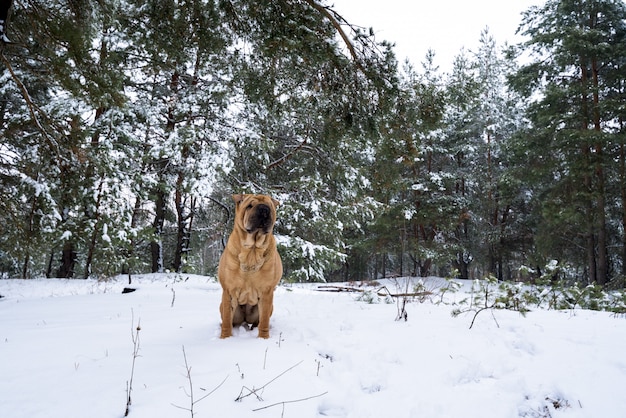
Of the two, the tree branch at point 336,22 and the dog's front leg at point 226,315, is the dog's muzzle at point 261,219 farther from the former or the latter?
the tree branch at point 336,22

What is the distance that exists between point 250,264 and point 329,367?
112cm

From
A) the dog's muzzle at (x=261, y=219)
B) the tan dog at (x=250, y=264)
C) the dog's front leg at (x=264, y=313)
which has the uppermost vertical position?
the dog's muzzle at (x=261, y=219)

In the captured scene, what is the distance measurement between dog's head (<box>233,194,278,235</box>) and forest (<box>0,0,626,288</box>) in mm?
2284

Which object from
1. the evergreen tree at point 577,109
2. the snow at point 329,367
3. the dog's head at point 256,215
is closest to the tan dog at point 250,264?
the dog's head at point 256,215

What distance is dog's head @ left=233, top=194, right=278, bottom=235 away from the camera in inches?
116

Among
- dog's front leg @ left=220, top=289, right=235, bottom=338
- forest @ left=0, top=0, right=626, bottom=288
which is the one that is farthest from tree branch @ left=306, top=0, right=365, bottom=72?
dog's front leg @ left=220, top=289, right=235, bottom=338

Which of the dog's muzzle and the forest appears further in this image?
the forest

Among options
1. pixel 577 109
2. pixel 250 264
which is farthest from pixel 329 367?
pixel 577 109

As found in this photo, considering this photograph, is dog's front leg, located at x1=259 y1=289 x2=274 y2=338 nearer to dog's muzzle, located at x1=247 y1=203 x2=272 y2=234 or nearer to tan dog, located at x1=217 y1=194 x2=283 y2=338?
tan dog, located at x1=217 y1=194 x2=283 y2=338

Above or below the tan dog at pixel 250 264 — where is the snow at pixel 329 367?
below

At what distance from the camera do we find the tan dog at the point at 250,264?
2.99 metres

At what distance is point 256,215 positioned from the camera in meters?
2.95

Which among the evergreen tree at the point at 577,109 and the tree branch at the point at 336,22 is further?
the evergreen tree at the point at 577,109

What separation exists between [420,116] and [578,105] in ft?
39.0
